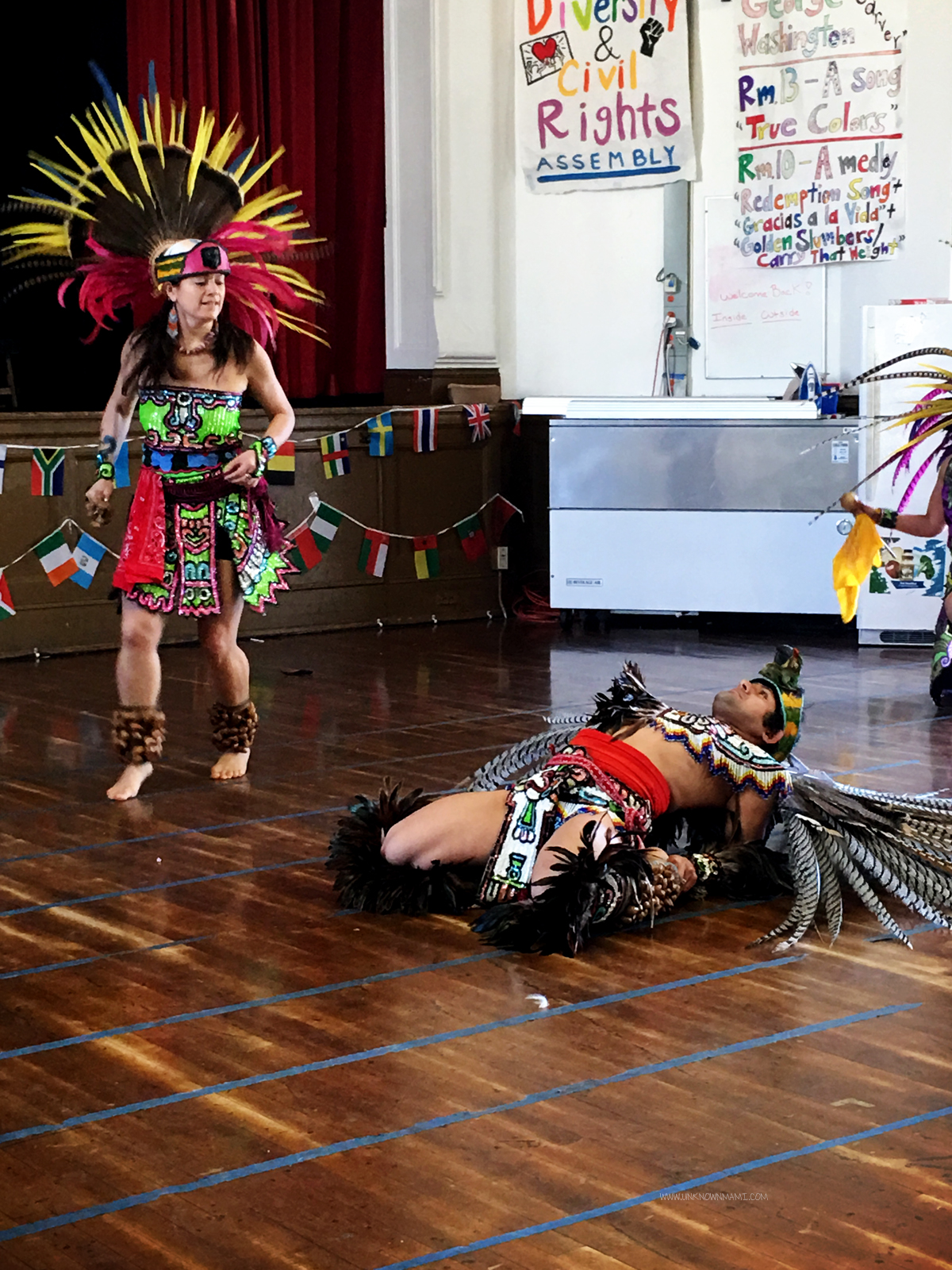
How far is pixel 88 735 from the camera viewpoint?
548 centimetres

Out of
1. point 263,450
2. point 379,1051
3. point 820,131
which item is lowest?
point 379,1051

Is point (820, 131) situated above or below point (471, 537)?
above

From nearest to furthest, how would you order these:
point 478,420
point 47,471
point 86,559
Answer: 1. point 47,471
2. point 86,559
3. point 478,420

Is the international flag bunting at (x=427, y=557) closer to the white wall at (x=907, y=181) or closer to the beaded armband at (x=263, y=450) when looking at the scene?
the white wall at (x=907, y=181)

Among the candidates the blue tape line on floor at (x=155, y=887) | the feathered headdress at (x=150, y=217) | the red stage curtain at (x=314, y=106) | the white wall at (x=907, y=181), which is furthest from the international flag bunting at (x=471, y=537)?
the blue tape line on floor at (x=155, y=887)

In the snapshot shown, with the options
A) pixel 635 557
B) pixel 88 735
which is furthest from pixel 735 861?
pixel 635 557

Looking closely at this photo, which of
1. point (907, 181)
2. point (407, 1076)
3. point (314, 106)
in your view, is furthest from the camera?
point (314, 106)

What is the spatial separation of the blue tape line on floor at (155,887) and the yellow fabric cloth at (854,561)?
5.72ft

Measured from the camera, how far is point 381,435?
7.85m

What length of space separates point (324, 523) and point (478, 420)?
875mm

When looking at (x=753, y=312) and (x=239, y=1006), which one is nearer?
(x=239, y=1006)

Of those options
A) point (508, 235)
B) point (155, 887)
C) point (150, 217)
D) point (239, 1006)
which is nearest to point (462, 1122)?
point (239, 1006)

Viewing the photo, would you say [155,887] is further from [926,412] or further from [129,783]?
[926,412]

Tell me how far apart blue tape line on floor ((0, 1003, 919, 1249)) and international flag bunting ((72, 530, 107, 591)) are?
15.6 feet
